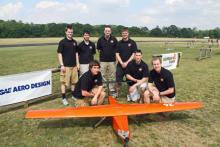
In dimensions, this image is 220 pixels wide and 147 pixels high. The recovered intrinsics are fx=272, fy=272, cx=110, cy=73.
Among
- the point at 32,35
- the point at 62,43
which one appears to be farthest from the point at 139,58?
the point at 32,35

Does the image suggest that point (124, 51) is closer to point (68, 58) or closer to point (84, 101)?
point (68, 58)

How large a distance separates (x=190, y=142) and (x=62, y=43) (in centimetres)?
479

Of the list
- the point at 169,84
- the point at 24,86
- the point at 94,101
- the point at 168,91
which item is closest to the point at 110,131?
the point at 94,101

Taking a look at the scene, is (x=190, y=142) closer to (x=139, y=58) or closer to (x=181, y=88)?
(x=139, y=58)

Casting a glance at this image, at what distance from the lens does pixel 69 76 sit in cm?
873

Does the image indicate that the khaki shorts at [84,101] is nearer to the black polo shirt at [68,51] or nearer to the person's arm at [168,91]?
the black polo shirt at [68,51]

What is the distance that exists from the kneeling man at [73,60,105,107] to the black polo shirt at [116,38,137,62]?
2.10 metres

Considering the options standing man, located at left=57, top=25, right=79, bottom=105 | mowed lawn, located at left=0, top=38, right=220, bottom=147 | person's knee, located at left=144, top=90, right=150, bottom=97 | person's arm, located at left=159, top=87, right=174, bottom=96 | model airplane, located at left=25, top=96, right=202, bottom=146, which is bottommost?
mowed lawn, located at left=0, top=38, right=220, bottom=147

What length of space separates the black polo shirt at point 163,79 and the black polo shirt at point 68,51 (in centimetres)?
260

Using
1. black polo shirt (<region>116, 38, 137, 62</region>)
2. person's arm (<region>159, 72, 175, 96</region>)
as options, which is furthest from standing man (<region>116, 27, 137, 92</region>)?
person's arm (<region>159, 72, 175, 96</region>)

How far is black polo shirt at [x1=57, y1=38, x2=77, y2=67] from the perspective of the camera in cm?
852

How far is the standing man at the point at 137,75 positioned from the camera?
8.57 meters

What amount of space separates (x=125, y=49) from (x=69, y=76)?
7.03ft

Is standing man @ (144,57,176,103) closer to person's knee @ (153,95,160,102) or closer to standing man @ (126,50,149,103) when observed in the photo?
person's knee @ (153,95,160,102)
